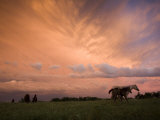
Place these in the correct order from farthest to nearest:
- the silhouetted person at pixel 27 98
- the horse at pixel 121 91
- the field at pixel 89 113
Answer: the silhouetted person at pixel 27 98 → the horse at pixel 121 91 → the field at pixel 89 113

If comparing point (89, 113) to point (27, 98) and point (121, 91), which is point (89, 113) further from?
point (27, 98)

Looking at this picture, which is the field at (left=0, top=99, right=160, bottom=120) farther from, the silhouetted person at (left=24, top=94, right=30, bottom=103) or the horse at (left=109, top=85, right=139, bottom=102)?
the silhouetted person at (left=24, top=94, right=30, bottom=103)

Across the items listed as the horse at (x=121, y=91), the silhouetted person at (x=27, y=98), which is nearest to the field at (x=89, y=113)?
the horse at (x=121, y=91)

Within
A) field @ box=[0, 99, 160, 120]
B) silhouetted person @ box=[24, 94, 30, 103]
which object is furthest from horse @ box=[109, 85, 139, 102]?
silhouetted person @ box=[24, 94, 30, 103]

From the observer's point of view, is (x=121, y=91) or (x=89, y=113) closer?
(x=89, y=113)

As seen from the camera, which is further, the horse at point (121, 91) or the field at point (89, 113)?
the horse at point (121, 91)

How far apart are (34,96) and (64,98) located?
1861cm

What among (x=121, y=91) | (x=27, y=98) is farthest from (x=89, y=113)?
(x=27, y=98)

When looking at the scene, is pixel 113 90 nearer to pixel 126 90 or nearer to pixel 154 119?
pixel 126 90

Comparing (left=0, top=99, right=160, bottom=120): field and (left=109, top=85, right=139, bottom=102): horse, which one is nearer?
(left=0, top=99, right=160, bottom=120): field

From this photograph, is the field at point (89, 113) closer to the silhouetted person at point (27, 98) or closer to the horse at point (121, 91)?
the horse at point (121, 91)

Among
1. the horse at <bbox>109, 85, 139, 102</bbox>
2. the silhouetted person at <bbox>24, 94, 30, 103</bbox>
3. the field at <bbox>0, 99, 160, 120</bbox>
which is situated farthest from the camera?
the silhouetted person at <bbox>24, 94, 30, 103</bbox>

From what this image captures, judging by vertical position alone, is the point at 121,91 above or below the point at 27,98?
below

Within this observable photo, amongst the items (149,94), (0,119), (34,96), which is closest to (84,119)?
(0,119)
